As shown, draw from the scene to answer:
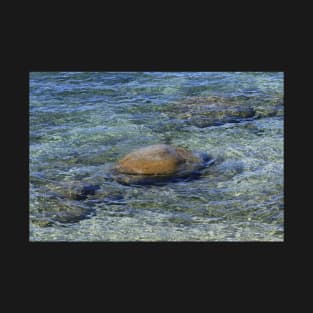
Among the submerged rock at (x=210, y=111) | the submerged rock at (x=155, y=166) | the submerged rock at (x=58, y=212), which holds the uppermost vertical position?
the submerged rock at (x=210, y=111)

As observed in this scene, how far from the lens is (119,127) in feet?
43.7

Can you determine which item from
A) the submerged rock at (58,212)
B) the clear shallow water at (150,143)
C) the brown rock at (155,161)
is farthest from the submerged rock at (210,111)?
the submerged rock at (58,212)

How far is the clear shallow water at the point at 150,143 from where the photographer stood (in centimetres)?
961

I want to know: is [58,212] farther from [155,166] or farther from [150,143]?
[150,143]

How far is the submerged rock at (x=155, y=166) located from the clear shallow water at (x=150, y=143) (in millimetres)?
258

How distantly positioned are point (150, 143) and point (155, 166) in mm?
1493

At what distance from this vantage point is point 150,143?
1243 cm

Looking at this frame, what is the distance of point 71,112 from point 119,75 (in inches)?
117

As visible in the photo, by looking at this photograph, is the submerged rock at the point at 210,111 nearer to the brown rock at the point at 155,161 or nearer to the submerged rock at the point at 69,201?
the brown rock at the point at 155,161

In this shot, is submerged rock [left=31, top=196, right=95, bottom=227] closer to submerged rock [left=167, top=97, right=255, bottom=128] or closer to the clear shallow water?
the clear shallow water

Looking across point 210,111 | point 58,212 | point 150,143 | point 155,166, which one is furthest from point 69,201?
point 210,111

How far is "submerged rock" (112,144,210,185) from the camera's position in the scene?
35.8 feet

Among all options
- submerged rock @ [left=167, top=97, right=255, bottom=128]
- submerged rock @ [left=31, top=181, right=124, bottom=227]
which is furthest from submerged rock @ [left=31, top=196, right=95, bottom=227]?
submerged rock @ [left=167, top=97, right=255, bottom=128]

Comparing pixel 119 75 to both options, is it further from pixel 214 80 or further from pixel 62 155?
pixel 62 155
